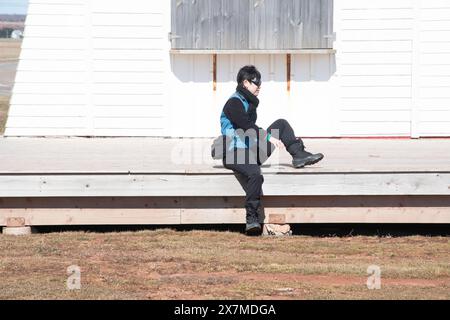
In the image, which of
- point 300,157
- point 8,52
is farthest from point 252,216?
point 8,52

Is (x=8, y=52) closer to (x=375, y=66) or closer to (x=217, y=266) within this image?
(x=375, y=66)

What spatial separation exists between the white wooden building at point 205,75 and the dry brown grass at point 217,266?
4.35 m

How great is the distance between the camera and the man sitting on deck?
11691 millimetres

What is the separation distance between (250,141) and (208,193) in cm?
69

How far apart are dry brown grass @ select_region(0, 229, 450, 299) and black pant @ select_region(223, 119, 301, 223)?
0.38 meters

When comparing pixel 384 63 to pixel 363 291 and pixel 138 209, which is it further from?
pixel 363 291

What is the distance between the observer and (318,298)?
9.30 m

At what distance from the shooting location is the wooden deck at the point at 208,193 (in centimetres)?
1176

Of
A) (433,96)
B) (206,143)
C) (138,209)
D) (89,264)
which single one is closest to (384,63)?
(433,96)

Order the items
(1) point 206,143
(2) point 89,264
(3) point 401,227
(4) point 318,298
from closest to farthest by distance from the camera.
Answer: (4) point 318,298, (2) point 89,264, (3) point 401,227, (1) point 206,143

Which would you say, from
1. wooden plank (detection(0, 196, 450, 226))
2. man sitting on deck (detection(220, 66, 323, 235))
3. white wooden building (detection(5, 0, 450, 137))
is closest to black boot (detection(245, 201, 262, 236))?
man sitting on deck (detection(220, 66, 323, 235))

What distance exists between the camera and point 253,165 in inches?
462

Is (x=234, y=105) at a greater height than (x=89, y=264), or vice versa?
(x=234, y=105)

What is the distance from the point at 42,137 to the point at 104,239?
477 centimetres
